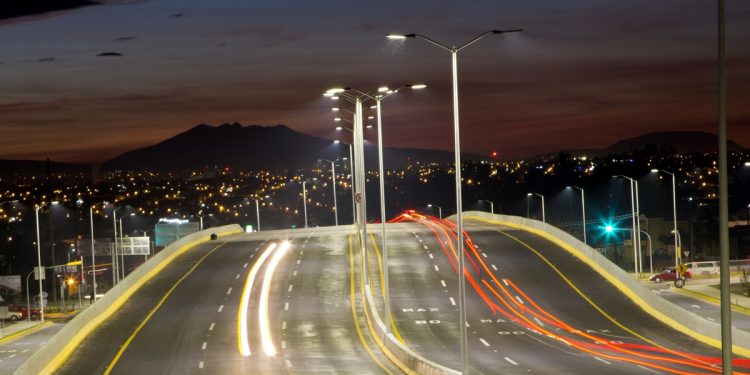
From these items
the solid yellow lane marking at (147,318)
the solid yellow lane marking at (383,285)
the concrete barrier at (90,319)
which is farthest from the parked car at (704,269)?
the concrete barrier at (90,319)

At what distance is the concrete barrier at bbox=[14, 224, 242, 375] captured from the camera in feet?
146

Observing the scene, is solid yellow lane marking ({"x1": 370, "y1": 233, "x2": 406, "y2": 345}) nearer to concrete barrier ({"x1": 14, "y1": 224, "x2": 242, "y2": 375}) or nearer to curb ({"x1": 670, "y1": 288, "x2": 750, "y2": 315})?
concrete barrier ({"x1": 14, "y1": 224, "x2": 242, "y2": 375})

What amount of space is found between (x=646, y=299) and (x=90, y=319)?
29.3 meters

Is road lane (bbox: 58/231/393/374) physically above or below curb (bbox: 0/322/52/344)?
above

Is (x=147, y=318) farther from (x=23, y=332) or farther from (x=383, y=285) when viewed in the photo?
(x=23, y=332)

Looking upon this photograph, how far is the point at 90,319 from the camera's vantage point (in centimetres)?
5641

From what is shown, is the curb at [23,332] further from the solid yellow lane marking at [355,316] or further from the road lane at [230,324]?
the solid yellow lane marking at [355,316]

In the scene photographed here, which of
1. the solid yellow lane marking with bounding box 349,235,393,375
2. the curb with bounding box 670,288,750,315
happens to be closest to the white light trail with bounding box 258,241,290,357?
the solid yellow lane marking with bounding box 349,235,393,375

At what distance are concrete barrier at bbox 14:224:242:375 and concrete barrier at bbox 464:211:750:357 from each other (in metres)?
27.8

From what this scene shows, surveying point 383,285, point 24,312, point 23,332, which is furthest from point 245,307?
point 24,312

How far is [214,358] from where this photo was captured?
152ft

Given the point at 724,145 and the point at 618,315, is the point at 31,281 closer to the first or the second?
the point at 618,315

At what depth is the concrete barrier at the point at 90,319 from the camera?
146 ft

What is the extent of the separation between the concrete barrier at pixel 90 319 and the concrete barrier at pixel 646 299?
27.8 m
